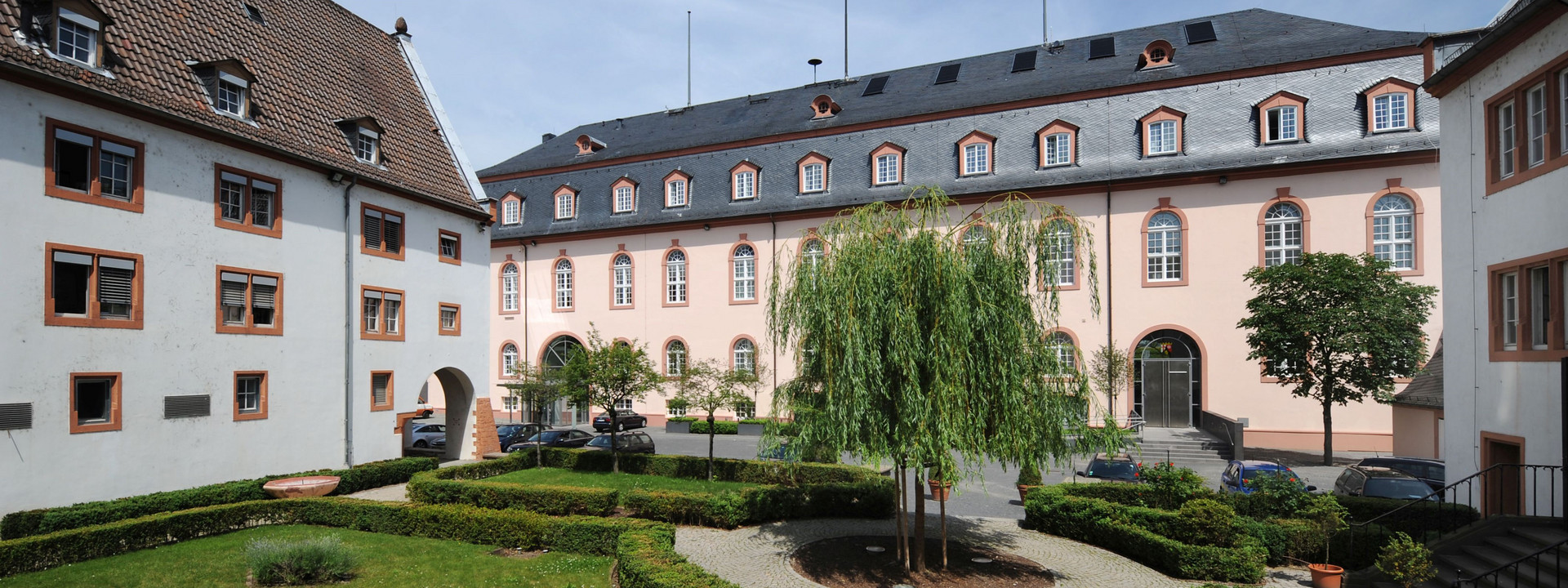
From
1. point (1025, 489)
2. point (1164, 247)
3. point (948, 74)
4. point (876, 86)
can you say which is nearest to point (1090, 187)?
point (1164, 247)

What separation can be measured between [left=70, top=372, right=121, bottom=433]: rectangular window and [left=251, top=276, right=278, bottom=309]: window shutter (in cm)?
344

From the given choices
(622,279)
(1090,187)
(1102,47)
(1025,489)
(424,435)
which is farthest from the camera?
(622,279)

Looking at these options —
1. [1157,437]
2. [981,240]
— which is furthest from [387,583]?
[1157,437]

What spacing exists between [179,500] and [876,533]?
1259cm

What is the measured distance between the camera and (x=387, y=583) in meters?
11.2

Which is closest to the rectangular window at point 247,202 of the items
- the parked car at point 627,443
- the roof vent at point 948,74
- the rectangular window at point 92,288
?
the rectangular window at point 92,288

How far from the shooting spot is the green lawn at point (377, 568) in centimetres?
1112

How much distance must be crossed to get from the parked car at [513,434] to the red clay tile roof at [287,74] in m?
7.61

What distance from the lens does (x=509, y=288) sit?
3972 cm

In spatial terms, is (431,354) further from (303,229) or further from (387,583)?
(387,583)

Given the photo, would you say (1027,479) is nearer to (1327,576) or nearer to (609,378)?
(1327,576)

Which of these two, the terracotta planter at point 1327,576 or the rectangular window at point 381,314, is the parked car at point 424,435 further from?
the terracotta planter at point 1327,576

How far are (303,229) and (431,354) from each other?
5179 millimetres

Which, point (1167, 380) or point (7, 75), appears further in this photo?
point (1167, 380)
